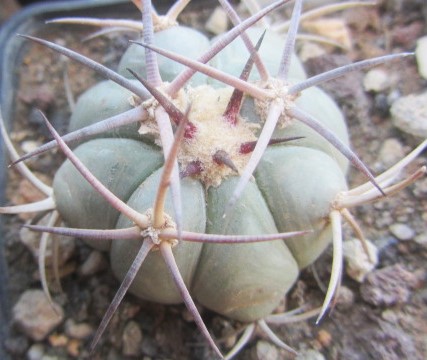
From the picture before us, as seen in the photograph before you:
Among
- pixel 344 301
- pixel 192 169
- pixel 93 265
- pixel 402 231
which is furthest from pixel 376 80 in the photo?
pixel 93 265

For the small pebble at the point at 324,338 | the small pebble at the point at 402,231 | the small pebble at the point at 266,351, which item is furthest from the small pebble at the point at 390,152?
the small pebble at the point at 266,351

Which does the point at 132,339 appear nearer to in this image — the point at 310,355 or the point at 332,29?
the point at 310,355

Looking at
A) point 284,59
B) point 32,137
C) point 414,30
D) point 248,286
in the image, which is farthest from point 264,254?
point 414,30

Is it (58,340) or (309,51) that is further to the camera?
(309,51)

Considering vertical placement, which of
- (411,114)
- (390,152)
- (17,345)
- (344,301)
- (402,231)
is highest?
(411,114)

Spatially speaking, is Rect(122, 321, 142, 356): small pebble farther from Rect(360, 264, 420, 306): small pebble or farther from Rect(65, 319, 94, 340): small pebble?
Rect(360, 264, 420, 306): small pebble

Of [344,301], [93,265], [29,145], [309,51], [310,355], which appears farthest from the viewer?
[309,51]

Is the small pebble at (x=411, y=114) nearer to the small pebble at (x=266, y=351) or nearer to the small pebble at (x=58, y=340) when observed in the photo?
the small pebble at (x=266, y=351)
